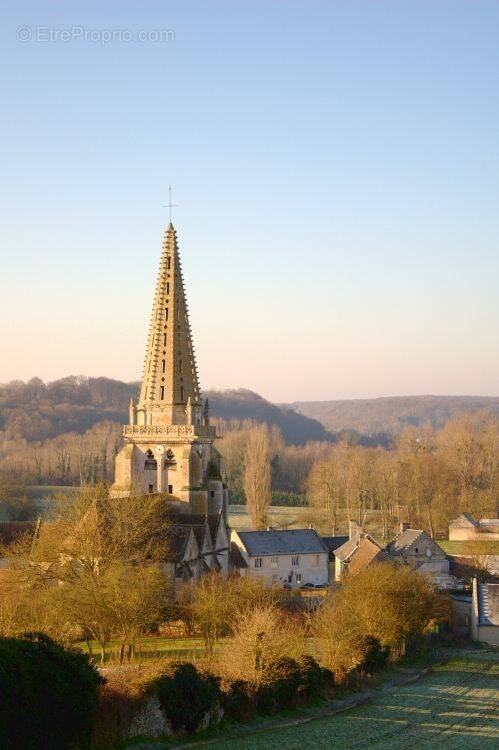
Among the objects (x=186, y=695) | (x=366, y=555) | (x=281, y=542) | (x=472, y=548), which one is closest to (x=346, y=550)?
(x=281, y=542)

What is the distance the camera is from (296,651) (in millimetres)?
34812

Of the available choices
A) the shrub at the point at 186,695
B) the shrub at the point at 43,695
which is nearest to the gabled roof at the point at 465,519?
the shrub at the point at 186,695

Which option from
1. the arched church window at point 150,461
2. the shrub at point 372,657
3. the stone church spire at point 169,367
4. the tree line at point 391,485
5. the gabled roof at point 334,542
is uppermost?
the stone church spire at point 169,367

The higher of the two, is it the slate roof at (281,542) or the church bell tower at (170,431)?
the church bell tower at (170,431)

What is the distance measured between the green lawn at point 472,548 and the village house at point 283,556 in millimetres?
12338

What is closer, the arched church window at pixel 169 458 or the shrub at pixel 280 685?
the shrub at pixel 280 685

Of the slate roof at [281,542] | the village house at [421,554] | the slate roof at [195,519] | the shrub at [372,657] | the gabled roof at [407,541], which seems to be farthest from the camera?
the gabled roof at [407,541]

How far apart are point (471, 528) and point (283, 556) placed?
28399 mm

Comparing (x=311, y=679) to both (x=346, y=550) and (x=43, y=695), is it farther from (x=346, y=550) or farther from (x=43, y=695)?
(x=346, y=550)

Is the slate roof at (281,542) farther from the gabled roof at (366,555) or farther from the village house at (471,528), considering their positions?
the village house at (471,528)

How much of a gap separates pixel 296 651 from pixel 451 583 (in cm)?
2948

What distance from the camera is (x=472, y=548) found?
74.1m

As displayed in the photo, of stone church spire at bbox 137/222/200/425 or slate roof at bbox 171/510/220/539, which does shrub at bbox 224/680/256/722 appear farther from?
stone church spire at bbox 137/222/200/425

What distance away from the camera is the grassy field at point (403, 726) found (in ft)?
94.2
